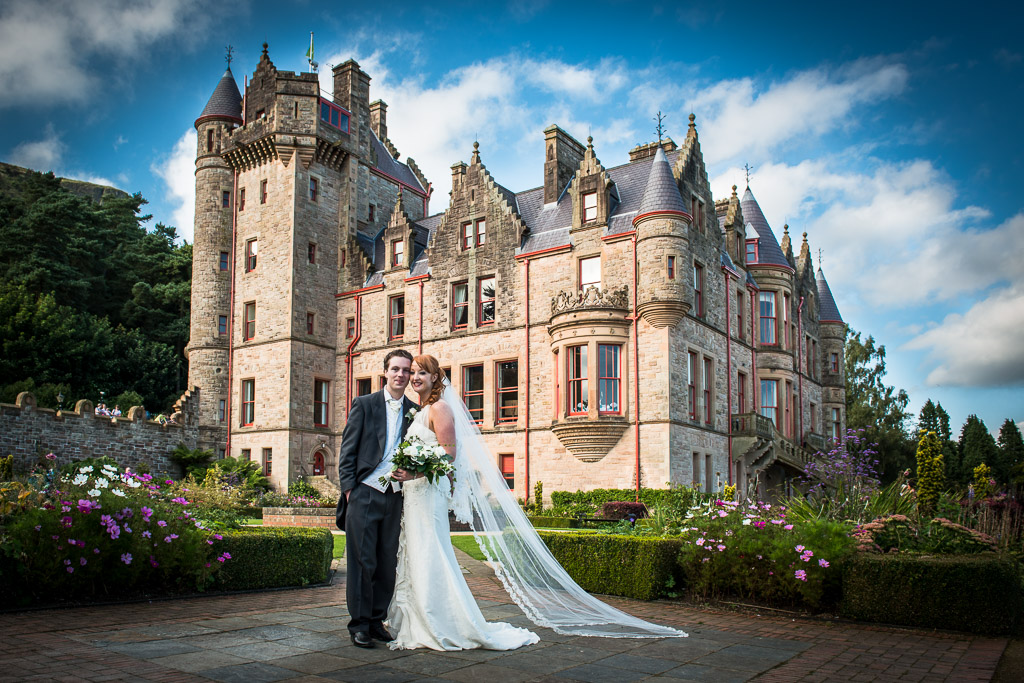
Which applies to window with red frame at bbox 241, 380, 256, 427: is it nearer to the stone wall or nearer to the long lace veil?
the stone wall

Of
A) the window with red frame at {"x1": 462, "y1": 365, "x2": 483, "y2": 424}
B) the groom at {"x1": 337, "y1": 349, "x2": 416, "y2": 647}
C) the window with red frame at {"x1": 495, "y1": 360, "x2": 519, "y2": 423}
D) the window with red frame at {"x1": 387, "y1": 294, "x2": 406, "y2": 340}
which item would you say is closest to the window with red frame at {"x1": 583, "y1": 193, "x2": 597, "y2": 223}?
the window with red frame at {"x1": 495, "y1": 360, "x2": 519, "y2": 423}

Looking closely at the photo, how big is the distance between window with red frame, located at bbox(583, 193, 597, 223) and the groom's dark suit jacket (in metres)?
21.0

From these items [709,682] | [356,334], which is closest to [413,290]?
[356,334]

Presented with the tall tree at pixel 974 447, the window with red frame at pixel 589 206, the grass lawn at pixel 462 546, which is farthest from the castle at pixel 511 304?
the tall tree at pixel 974 447

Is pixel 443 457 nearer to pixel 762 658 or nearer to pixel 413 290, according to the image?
pixel 762 658

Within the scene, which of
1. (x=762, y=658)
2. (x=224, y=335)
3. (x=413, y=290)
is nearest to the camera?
(x=762, y=658)

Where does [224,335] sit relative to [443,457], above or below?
above

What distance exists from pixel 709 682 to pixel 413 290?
26597 millimetres

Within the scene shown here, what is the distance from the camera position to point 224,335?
34000 mm

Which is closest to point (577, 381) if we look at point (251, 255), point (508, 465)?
point (508, 465)

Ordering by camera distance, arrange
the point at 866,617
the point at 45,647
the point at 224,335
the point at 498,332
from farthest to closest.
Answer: the point at 224,335, the point at 498,332, the point at 866,617, the point at 45,647

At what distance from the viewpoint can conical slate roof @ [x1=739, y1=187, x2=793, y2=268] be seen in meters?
32.8

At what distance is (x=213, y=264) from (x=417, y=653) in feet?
101

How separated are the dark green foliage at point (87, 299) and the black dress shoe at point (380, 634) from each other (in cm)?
3150
